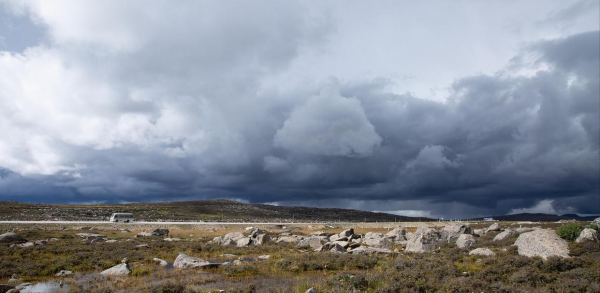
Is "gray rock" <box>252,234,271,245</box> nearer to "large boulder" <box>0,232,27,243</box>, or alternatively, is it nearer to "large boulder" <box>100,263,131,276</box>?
"large boulder" <box>100,263,131,276</box>

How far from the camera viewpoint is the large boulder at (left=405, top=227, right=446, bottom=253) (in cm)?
3372

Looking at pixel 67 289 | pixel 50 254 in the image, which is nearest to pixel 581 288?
pixel 67 289

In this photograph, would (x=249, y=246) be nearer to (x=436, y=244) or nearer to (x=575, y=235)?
(x=436, y=244)

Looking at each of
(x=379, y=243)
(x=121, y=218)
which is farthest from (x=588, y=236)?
(x=121, y=218)

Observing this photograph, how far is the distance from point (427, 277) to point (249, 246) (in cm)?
2569

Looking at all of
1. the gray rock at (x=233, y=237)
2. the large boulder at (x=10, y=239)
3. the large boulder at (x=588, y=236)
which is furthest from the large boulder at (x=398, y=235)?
the large boulder at (x=10, y=239)

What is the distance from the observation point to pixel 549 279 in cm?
1783

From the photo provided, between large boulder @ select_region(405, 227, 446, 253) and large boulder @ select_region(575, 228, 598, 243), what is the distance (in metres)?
11.7

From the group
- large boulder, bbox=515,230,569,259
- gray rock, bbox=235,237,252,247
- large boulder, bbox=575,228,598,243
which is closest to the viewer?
large boulder, bbox=515,230,569,259

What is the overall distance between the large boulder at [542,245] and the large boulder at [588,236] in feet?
23.4

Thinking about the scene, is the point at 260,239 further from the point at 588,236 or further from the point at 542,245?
the point at 588,236

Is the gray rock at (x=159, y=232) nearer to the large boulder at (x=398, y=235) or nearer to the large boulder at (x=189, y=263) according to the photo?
the large boulder at (x=189, y=263)

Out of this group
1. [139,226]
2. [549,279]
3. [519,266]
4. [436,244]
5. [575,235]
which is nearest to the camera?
[549,279]

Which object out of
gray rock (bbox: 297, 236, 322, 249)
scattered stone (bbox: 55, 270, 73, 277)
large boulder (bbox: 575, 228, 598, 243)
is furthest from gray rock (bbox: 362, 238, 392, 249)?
scattered stone (bbox: 55, 270, 73, 277)
